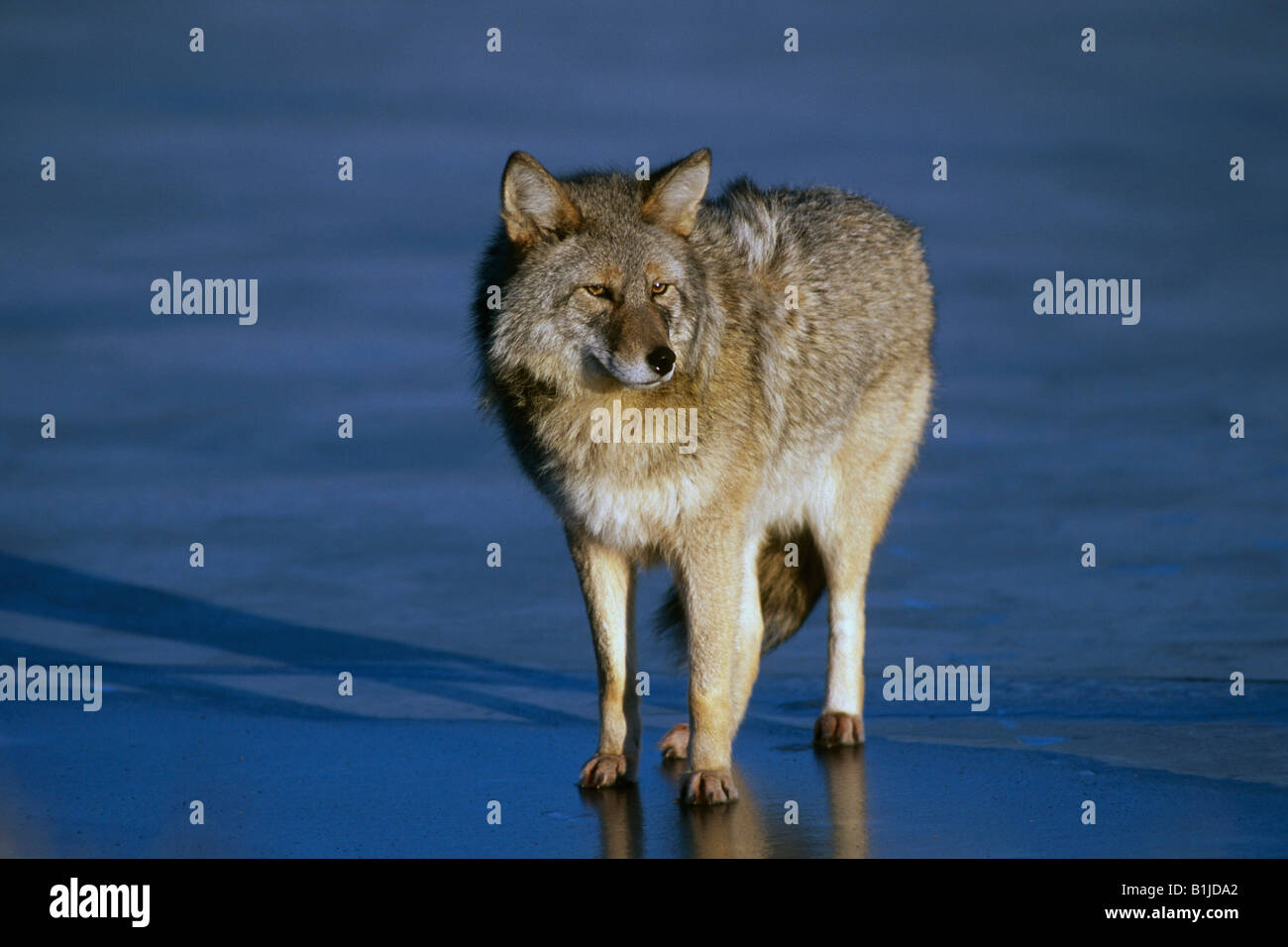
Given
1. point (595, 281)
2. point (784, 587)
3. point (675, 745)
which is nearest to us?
point (595, 281)

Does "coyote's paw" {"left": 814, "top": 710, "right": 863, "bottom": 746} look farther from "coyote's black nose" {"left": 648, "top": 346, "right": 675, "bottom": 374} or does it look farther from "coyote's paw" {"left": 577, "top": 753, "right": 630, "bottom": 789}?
"coyote's black nose" {"left": 648, "top": 346, "right": 675, "bottom": 374}

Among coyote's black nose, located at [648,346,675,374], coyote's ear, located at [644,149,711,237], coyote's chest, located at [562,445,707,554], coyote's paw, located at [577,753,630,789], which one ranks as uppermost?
coyote's ear, located at [644,149,711,237]

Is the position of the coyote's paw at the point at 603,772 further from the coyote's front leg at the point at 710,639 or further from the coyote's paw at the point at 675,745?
the coyote's paw at the point at 675,745

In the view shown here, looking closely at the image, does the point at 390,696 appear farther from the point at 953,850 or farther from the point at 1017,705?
the point at 953,850

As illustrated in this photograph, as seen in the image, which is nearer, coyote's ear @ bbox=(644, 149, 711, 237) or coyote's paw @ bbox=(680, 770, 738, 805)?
coyote's paw @ bbox=(680, 770, 738, 805)

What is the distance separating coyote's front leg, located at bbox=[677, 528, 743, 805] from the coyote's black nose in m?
0.85

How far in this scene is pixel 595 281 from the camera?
598cm

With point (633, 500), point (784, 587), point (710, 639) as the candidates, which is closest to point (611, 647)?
point (710, 639)

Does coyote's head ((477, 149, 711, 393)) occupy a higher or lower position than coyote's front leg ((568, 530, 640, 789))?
higher

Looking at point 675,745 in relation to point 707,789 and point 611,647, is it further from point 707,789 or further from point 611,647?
point 707,789

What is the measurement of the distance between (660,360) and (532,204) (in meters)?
0.90

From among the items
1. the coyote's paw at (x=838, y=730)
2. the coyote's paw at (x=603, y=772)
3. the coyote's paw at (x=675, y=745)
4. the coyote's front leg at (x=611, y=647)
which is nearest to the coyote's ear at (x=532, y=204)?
the coyote's front leg at (x=611, y=647)

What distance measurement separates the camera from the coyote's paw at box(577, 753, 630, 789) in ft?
20.6

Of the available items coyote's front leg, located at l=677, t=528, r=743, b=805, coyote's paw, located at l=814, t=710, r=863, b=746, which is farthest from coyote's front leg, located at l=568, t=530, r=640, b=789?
coyote's paw, located at l=814, t=710, r=863, b=746
